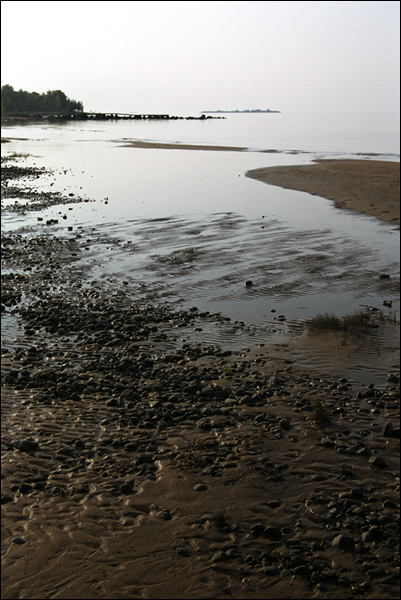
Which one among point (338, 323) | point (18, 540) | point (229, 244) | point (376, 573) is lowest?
point (376, 573)

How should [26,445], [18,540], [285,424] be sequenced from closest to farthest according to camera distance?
[18,540] < [26,445] < [285,424]

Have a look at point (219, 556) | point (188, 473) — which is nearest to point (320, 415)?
point (188, 473)

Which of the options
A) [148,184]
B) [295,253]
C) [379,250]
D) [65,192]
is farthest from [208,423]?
[148,184]

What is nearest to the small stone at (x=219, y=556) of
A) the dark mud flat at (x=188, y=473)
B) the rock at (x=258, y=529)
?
the dark mud flat at (x=188, y=473)

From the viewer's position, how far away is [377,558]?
6.52 meters

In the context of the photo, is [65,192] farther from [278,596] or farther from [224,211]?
[278,596]

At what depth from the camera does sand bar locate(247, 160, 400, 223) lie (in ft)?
100

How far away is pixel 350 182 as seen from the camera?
3916 centimetres

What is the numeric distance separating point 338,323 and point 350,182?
27.6m

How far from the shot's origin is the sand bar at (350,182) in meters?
30.5

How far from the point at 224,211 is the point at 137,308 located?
16.5m

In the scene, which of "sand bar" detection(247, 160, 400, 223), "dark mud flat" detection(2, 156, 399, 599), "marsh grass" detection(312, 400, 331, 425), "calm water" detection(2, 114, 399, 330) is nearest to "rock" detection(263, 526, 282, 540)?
"dark mud flat" detection(2, 156, 399, 599)

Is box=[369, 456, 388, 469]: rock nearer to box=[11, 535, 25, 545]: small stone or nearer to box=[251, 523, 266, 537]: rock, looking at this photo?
box=[251, 523, 266, 537]: rock

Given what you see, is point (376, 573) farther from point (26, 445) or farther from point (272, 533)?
point (26, 445)
